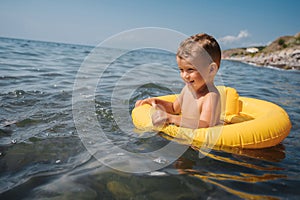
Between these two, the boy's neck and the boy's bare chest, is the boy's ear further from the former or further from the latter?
the boy's bare chest

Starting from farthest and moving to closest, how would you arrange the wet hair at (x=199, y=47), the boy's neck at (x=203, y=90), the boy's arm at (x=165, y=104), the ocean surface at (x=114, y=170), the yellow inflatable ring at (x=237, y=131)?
the boy's arm at (x=165, y=104) → the boy's neck at (x=203, y=90) → the wet hair at (x=199, y=47) → the yellow inflatable ring at (x=237, y=131) → the ocean surface at (x=114, y=170)

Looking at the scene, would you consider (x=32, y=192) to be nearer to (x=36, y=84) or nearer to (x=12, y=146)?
(x=12, y=146)

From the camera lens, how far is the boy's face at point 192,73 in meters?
2.68

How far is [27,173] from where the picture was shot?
1.90 metres

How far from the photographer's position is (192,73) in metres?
2.71

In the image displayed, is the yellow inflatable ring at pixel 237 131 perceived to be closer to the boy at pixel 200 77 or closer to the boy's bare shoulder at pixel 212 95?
the boy at pixel 200 77

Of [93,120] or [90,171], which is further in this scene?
[93,120]

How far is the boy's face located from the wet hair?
0.25 ft

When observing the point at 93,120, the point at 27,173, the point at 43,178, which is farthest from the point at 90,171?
the point at 93,120

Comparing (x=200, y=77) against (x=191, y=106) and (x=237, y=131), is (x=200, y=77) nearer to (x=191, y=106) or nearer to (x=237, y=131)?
(x=191, y=106)

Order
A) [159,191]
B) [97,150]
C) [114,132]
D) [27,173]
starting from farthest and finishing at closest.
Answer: [114,132], [97,150], [27,173], [159,191]

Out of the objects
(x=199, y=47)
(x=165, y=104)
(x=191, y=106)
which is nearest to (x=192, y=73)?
(x=199, y=47)

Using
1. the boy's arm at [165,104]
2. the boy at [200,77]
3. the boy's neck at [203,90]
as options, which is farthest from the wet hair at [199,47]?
the boy's arm at [165,104]

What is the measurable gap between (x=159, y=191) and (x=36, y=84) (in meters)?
4.53
